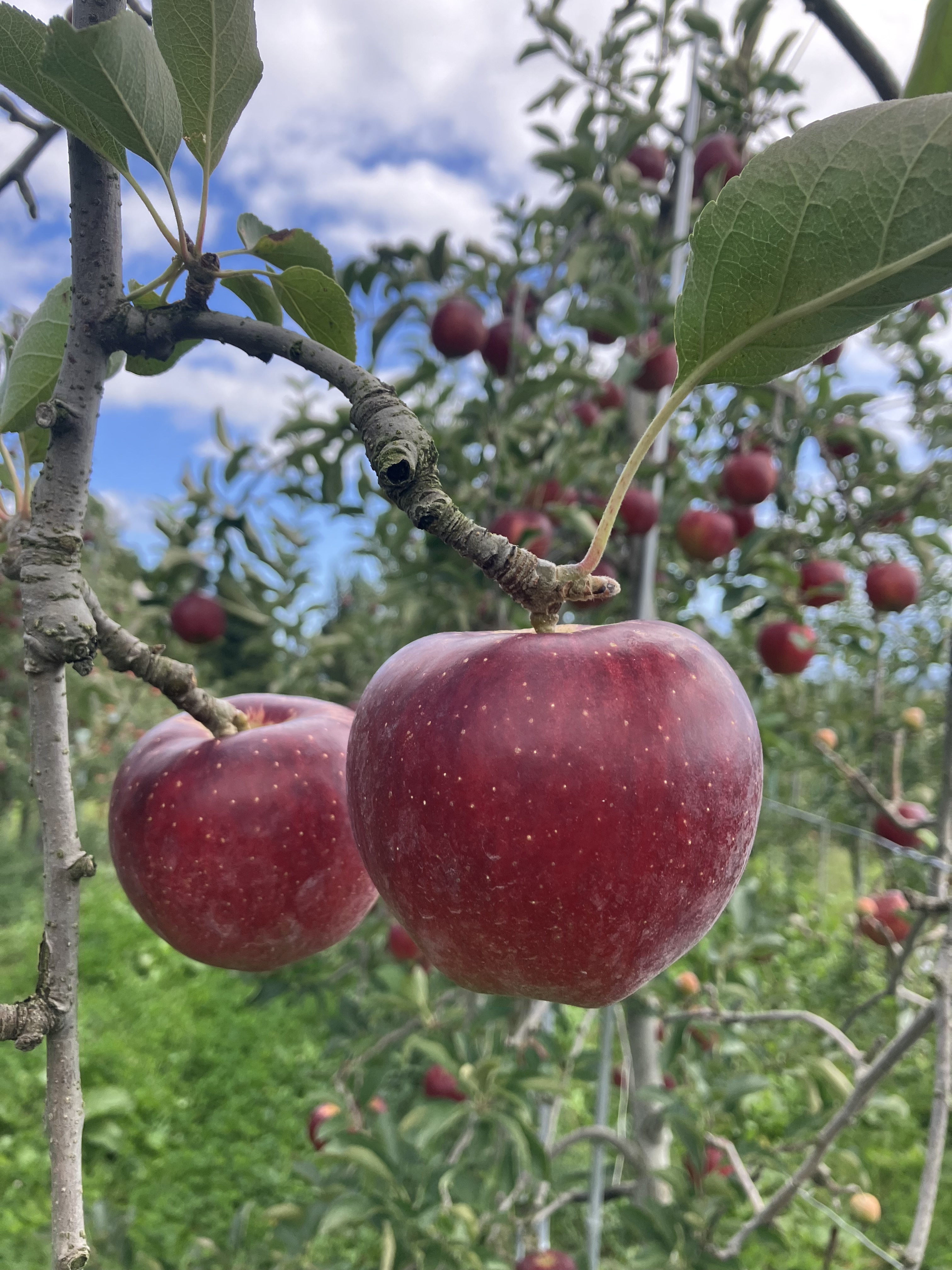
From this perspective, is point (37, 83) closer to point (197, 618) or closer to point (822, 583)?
point (197, 618)

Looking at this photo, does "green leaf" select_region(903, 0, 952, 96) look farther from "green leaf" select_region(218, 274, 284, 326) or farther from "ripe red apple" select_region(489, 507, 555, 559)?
"ripe red apple" select_region(489, 507, 555, 559)

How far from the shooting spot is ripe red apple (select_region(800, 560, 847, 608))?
1.61m

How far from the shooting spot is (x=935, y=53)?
48 cm

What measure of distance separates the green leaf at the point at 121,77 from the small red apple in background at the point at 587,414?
59.1 inches

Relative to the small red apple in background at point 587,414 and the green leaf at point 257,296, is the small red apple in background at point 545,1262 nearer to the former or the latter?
the green leaf at point 257,296

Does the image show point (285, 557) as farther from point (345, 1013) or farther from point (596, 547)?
point (596, 547)

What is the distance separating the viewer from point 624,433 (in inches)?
69.4

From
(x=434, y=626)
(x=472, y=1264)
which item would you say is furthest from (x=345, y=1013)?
(x=434, y=626)

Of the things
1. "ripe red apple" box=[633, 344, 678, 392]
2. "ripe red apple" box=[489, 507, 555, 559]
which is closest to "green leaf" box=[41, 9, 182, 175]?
"ripe red apple" box=[489, 507, 555, 559]

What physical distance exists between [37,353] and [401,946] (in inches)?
64.6

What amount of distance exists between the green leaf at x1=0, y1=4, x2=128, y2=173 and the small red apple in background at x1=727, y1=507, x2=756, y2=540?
1.56 meters

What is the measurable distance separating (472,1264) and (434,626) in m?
1.13

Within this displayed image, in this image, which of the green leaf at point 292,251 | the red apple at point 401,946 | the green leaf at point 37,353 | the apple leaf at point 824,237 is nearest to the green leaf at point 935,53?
the apple leaf at point 824,237

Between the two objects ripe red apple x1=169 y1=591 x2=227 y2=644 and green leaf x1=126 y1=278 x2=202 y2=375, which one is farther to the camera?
ripe red apple x1=169 y1=591 x2=227 y2=644
